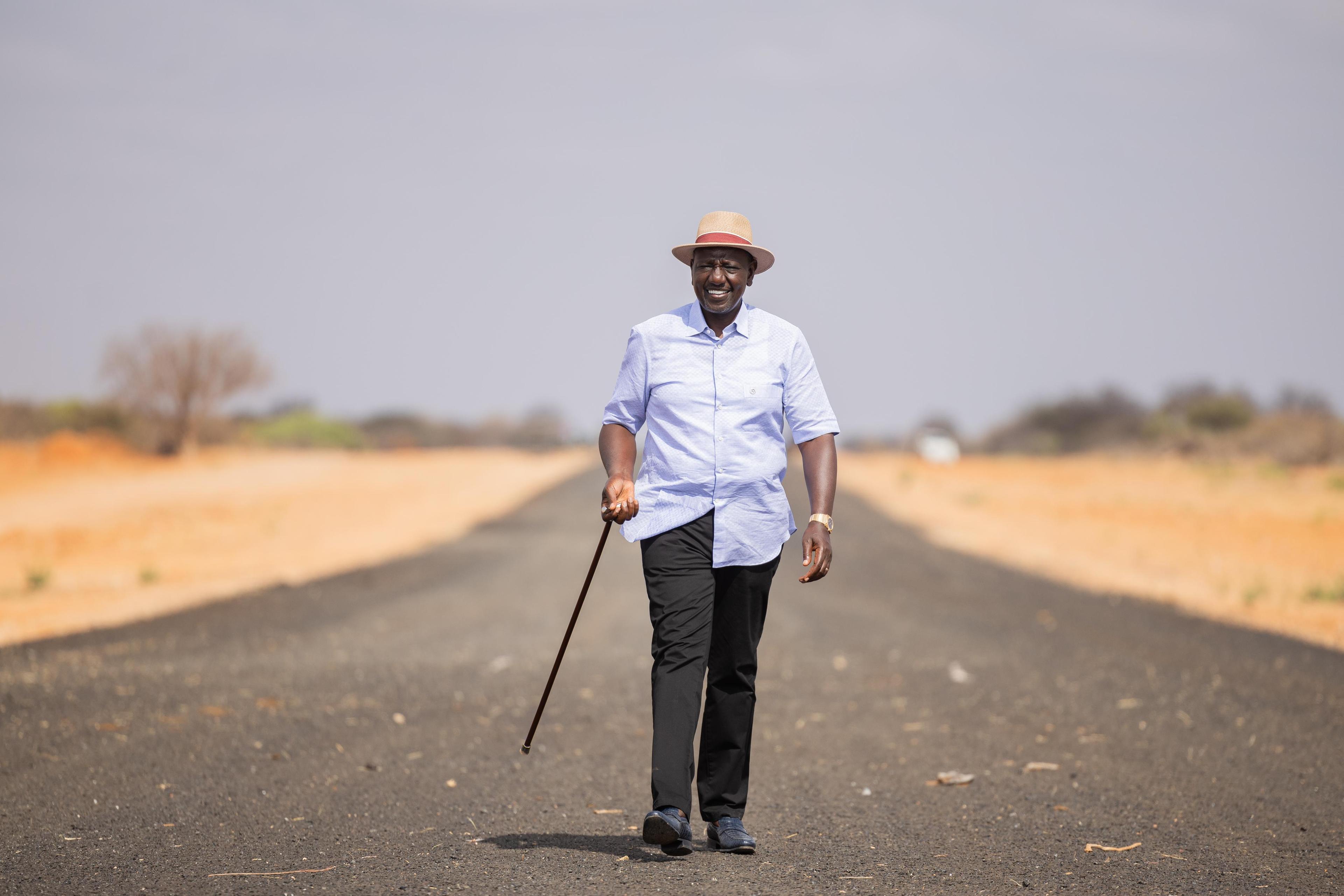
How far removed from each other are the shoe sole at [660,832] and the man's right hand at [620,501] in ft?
3.40

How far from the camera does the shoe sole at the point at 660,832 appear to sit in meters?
4.36

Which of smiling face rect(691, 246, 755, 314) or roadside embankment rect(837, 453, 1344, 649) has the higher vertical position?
smiling face rect(691, 246, 755, 314)

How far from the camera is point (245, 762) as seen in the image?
20.2 ft

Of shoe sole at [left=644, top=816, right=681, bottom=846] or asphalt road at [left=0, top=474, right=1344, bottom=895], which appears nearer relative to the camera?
shoe sole at [left=644, top=816, right=681, bottom=846]

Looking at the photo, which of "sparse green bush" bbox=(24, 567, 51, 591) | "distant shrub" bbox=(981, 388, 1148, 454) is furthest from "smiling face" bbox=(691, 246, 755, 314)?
"distant shrub" bbox=(981, 388, 1148, 454)

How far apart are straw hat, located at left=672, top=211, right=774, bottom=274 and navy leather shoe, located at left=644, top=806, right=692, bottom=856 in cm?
199

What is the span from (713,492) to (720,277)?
772 millimetres

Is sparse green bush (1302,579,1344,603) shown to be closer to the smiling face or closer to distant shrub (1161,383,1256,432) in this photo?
the smiling face

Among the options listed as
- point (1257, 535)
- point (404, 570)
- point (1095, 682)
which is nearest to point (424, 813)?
point (1095, 682)

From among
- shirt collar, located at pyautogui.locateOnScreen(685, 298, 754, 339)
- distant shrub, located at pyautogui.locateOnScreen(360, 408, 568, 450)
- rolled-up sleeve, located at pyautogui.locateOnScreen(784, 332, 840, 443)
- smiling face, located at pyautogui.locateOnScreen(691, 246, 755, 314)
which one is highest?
smiling face, located at pyautogui.locateOnScreen(691, 246, 755, 314)

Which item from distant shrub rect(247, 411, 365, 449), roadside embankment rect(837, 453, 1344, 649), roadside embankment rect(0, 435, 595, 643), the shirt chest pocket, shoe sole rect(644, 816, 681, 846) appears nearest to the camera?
shoe sole rect(644, 816, 681, 846)

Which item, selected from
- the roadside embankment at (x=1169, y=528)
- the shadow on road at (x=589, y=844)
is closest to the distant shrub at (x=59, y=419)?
the roadside embankment at (x=1169, y=528)

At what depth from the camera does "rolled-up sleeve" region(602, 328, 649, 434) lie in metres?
4.64

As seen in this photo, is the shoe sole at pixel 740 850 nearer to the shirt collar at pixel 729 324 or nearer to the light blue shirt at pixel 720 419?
the light blue shirt at pixel 720 419
